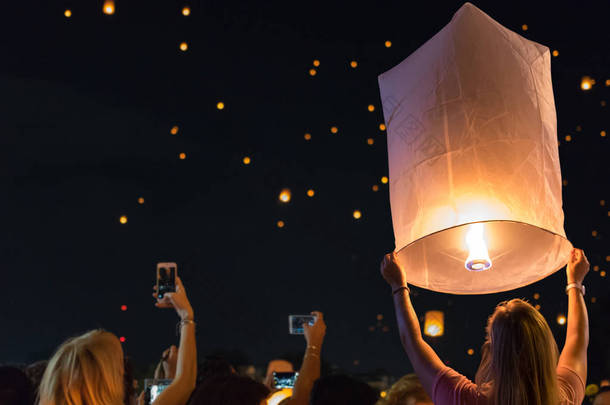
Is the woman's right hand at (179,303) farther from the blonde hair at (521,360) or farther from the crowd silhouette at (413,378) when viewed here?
the blonde hair at (521,360)

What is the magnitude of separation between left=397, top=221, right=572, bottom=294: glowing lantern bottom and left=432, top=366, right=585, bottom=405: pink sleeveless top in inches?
24.7

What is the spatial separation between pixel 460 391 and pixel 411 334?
0.28 m

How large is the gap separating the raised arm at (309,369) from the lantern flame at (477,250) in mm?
810

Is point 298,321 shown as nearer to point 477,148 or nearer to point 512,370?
point 477,148

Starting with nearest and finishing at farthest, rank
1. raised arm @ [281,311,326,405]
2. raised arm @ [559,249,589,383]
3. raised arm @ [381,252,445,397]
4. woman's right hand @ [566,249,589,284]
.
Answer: raised arm @ [381,252,445,397]
raised arm @ [559,249,589,383]
woman's right hand @ [566,249,589,284]
raised arm @ [281,311,326,405]

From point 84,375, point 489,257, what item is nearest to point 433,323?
point 489,257

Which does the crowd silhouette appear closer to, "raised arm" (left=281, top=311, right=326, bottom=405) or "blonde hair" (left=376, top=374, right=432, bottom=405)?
"blonde hair" (left=376, top=374, right=432, bottom=405)

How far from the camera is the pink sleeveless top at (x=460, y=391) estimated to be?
1973 mm

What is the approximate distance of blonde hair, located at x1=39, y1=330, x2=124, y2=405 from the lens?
196 centimetres

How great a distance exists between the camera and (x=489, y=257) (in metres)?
2.75

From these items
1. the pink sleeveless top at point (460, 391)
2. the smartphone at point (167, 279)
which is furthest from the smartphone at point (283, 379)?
the pink sleeveless top at point (460, 391)

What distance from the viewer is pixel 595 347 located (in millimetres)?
12727

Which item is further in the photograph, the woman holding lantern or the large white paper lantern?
the large white paper lantern

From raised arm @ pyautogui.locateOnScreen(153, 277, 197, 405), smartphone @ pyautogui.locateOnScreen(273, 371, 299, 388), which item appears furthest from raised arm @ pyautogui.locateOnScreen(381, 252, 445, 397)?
smartphone @ pyautogui.locateOnScreen(273, 371, 299, 388)
